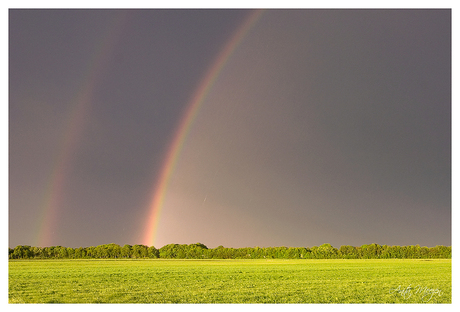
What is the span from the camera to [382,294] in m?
24.5

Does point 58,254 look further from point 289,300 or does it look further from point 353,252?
point 289,300

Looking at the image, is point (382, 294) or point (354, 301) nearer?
point (354, 301)

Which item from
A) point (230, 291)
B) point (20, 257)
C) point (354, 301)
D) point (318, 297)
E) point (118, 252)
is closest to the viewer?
point (354, 301)

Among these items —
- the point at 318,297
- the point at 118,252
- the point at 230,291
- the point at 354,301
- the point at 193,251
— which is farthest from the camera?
the point at 118,252

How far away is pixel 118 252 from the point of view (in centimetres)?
19800

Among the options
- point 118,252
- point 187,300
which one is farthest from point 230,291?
point 118,252

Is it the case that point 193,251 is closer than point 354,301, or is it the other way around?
point 354,301

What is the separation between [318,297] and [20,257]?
16838 centimetres

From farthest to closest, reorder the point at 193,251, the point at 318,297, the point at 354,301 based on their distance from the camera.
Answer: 1. the point at 193,251
2. the point at 318,297
3. the point at 354,301

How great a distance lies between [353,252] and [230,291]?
559 feet

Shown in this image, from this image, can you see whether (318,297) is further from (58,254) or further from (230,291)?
(58,254)

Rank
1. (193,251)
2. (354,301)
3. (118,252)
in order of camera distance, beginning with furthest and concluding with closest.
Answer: (118,252), (193,251), (354,301)

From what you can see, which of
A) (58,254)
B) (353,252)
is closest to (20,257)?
(58,254)

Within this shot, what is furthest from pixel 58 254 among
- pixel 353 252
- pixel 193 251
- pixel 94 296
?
pixel 94 296
